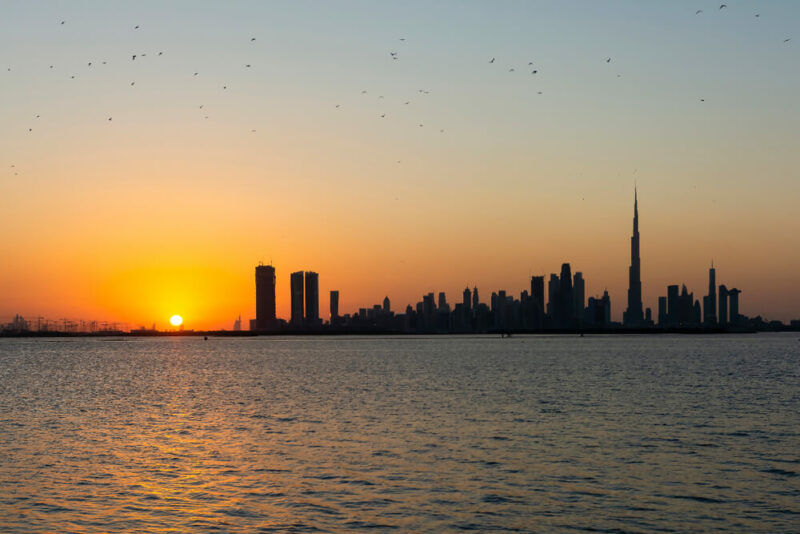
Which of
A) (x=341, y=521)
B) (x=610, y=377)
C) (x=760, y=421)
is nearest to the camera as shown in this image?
(x=341, y=521)

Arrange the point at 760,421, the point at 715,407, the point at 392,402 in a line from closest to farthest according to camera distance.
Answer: the point at 760,421 < the point at 715,407 < the point at 392,402

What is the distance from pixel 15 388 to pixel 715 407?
7822cm

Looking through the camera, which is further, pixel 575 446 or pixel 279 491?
pixel 575 446

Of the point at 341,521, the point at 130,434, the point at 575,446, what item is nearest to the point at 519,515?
the point at 341,521

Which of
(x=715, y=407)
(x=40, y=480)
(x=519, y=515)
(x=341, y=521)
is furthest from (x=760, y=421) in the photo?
(x=40, y=480)

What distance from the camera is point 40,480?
39469 mm

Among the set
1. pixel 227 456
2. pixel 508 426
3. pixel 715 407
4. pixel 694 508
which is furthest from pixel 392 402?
pixel 694 508

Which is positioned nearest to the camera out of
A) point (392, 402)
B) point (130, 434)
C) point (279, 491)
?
point (279, 491)

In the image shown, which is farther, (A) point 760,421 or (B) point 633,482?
(A) point 760,421

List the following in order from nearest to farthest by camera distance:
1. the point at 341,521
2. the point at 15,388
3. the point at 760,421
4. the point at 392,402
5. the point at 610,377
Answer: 1. the point at 341,521
2. the point at 760,421
3. the point at 392,402
4. the point at 15,388
5. the point at 610,377

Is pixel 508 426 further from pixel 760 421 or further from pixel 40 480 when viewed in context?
pixel 40 480

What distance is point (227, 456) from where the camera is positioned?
4625 centimetres

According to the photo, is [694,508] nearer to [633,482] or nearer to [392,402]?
[633,482]

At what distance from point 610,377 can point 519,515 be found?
88.0 meters
